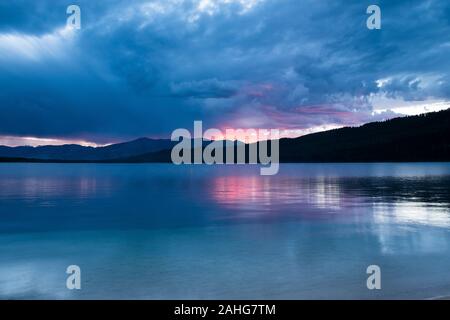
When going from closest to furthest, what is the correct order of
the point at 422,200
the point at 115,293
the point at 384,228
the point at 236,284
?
1. the point at 115,293
2. the point at 236,284
3. the point at 384,228
4. the point at 422,200

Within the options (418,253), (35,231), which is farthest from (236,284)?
(35,231)

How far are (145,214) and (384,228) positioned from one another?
793 inches

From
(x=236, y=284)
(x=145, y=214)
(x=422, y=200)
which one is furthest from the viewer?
(x=422, y=200)

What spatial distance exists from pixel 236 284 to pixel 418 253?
10189mm

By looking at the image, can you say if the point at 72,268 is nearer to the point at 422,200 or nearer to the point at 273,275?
the point at 273,275

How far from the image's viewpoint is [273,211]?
37.3 m

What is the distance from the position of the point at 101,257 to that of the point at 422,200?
1370 inches

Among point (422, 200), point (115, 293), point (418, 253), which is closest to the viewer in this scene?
point (115, 293)

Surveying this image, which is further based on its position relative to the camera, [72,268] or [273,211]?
[273,211]
